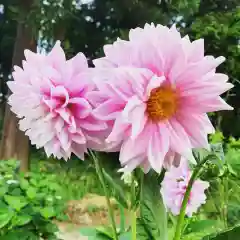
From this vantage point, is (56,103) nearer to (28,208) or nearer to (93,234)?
(93,234)

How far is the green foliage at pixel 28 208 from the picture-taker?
1.52 meters

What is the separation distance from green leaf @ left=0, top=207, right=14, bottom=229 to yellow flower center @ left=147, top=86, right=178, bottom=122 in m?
1.14

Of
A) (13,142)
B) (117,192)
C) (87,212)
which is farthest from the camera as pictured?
(13,142)

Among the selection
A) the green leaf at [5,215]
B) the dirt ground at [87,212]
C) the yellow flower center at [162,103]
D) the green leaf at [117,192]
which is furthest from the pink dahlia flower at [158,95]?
the dirt ground at [87,212]

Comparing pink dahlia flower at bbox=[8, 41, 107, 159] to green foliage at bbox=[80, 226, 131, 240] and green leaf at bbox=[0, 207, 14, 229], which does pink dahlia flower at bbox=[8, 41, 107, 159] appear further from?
green leaf at bbox=[0, 207, 14, 229]

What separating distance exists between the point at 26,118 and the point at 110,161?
17cm

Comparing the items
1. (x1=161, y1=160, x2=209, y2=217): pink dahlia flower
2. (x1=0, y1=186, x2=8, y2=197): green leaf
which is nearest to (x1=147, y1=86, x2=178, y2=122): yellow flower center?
(x1=161, y1=160, x2=209, y2=217): pink dahlia flower

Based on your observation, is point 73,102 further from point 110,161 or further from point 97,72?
point 110,161

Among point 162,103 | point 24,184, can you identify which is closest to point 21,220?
point 24,184

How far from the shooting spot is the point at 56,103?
0.45 m

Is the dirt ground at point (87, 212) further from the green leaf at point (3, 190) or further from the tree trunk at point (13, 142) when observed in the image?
the green leaf at point (3, 190)

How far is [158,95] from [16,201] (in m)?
1.21

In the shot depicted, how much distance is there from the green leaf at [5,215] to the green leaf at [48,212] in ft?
Answer: 0.35

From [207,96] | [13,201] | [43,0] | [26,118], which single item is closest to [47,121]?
[26,118]
